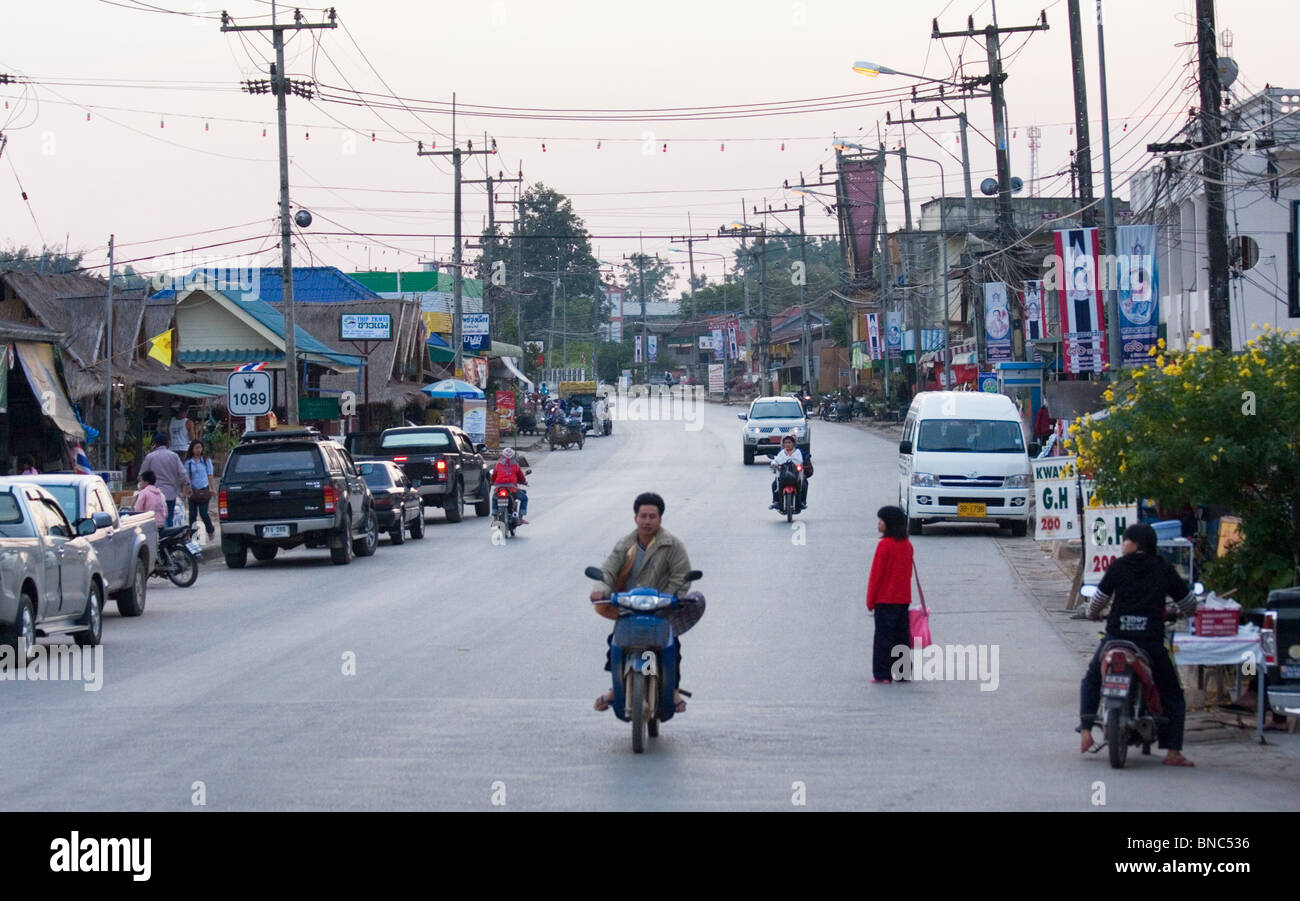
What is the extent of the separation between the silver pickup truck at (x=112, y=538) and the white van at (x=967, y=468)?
12.7 meters

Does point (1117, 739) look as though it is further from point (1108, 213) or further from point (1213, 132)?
point (1108, 213)

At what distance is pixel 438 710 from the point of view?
10992 millimetres

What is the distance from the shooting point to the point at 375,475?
27.2 m

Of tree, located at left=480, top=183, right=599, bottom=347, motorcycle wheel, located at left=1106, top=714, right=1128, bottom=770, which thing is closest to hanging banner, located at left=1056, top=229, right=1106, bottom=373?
motorcycle wheel, located at left=1106, top=714, right=1128, bottom=770

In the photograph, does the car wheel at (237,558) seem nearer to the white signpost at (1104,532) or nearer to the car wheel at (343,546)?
the car wheel at (343,546)

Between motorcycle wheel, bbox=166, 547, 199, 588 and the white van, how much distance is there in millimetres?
11520

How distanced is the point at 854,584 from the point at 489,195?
47190 mm

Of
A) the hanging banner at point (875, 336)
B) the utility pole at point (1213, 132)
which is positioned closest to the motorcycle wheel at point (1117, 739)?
the utility pole at point (1213, 132)

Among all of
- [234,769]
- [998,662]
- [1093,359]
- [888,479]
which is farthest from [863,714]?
[888,479]

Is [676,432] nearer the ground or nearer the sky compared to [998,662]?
nearer the sky

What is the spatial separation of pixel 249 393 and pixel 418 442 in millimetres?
4272

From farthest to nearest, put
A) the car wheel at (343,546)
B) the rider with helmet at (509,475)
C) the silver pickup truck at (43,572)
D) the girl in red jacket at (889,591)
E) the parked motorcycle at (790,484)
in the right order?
the parked motorcycle at (790,484) < the rider with helmet at (509,475) < the car wheel at (343,546) < the silver pickup truck at (43,572) < the girl in red jacket at (889,591)

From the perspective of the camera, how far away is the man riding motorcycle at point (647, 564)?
9.77 meters

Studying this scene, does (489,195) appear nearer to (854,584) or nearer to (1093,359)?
(1093,359)
